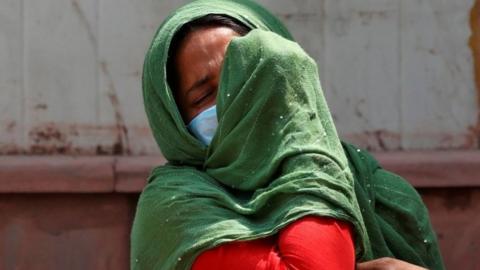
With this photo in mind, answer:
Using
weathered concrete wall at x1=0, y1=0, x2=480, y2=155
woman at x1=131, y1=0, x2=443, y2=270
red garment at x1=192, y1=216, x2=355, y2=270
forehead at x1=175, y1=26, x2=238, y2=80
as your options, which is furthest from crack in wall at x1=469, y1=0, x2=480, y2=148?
red garment at x1=192, y1=216, x2=355, y2=270

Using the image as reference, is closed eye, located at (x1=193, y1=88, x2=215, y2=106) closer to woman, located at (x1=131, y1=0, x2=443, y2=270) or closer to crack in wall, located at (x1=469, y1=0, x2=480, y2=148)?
woman, located at (x1=131, y1=0, x2=443, y2=270)

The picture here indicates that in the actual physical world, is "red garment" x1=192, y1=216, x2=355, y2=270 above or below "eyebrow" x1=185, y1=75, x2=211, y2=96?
below

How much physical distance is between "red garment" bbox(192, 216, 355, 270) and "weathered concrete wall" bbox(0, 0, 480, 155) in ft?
9.32

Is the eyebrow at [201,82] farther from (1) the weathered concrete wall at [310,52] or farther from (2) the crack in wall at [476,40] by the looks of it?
(2) the crack in wall at [476,40]

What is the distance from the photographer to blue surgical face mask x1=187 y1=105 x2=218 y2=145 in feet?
9.36

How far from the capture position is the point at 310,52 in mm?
5359

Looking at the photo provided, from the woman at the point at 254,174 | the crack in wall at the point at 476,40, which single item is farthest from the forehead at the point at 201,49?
the crack in wall at the point at 476,40

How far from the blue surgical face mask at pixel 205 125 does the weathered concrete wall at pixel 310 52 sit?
2.50m

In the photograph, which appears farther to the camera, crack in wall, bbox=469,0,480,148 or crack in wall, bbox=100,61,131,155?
crack in wall, bbox=100,61,131,155

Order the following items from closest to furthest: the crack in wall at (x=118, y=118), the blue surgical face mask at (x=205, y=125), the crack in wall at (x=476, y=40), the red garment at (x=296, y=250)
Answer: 1. the red garment at (x=296, y=250)
2. the blue surgical face mask at (x=205, y=125)
3. the crack in wall at (x=476, y=40)
4. the crack in wall at (x=118, y=118)

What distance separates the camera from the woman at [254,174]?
2561 mm

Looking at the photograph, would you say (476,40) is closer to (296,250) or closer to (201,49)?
(201,49)

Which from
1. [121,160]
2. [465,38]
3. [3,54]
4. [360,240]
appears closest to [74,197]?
[121,160]

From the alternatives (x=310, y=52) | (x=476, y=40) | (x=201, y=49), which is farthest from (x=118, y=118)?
(x=201, y=49)
